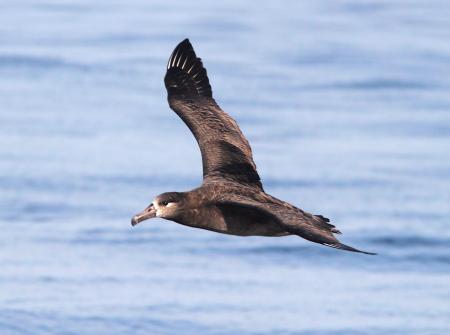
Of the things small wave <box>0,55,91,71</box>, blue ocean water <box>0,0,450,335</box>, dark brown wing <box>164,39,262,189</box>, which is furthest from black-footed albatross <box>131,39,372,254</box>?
small wave <box>0,55,91,71</box>

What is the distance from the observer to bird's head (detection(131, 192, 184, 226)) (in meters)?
14.7

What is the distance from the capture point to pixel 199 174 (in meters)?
25.7

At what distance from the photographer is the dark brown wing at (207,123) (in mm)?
16062

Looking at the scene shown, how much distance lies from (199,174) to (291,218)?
465 inches

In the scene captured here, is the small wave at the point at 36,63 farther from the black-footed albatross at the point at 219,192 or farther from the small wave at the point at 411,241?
the black-footed albatross at the point at 219,192

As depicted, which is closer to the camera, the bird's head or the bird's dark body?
the bird's head

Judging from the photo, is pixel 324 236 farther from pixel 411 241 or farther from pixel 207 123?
pixel 411 241

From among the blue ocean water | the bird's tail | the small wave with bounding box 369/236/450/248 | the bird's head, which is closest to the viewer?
the bird's tail

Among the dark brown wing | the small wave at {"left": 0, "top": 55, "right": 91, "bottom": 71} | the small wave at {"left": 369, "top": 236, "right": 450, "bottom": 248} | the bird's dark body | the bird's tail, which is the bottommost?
the bird's tail

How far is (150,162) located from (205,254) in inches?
141

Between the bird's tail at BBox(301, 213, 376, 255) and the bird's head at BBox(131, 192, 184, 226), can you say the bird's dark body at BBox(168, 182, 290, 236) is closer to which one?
the bird's head at BBox(131, 192, 184, 226)

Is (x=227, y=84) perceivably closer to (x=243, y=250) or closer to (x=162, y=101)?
(x=162, y=101)

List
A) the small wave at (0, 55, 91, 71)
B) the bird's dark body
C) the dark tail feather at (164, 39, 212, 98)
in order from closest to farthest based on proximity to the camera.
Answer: the bird's dark body < the dark tail feather at (164, 39, 212, 98) < the small wave at (0, 55, 91, 71)

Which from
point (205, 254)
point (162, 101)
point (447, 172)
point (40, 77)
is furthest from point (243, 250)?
point (40, 77)
